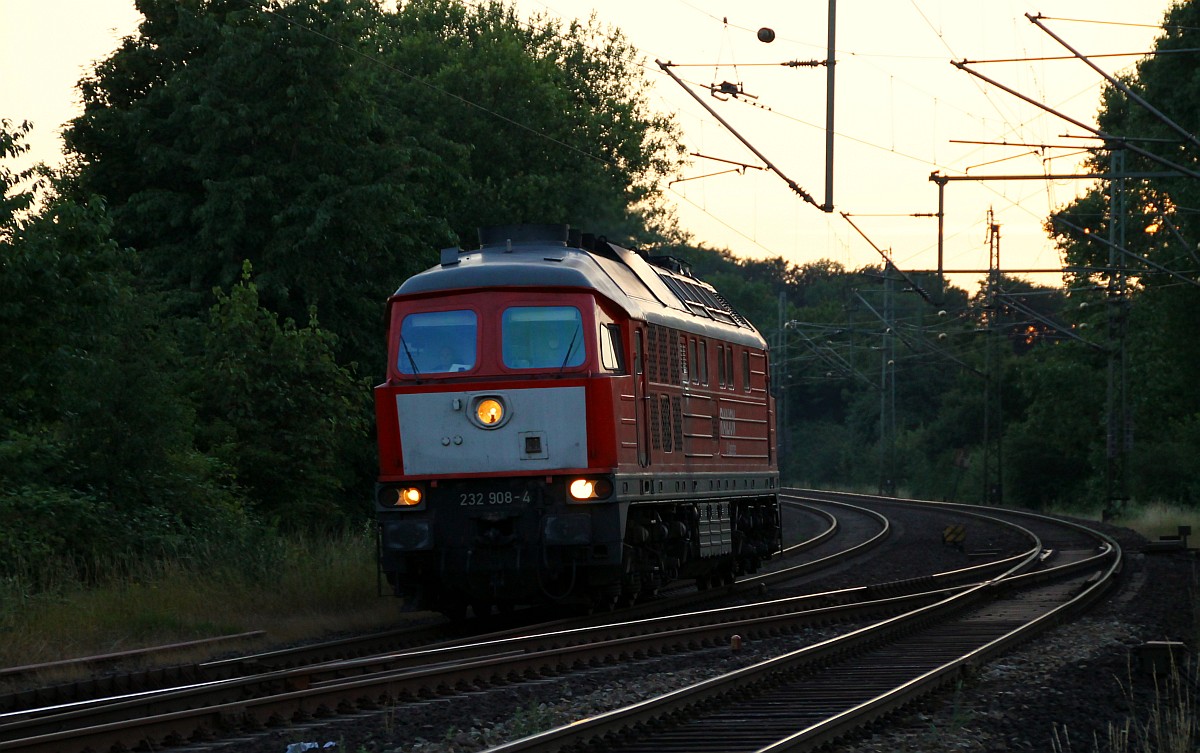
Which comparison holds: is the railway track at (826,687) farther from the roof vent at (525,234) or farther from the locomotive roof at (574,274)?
the roof vent at (525,234)

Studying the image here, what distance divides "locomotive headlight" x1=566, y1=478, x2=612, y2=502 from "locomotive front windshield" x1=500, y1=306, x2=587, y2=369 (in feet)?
3.92

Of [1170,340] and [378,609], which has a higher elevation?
[1170,340]

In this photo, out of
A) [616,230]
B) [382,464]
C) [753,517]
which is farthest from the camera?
[616,230]

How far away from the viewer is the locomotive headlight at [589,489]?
50.5 feet

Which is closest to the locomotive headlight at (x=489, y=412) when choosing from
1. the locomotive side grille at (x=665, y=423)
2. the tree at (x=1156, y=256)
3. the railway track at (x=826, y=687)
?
the locomotive side grille at (x=665, y=423)

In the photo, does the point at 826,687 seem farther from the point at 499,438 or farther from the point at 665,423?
the point at 665,423

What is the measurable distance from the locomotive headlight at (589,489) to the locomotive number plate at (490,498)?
0.46 meters

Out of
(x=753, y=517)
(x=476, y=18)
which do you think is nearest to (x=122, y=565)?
(x=753, y=517)

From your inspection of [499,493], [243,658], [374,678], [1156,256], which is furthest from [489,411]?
[1156,256]

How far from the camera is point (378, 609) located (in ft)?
58.2

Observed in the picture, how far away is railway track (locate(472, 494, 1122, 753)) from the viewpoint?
30.6 feet

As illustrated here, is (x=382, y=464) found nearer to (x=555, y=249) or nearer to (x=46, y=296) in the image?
(x=555, y=249)

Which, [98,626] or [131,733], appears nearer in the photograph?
[131,733]

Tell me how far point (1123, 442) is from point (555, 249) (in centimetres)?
3487
